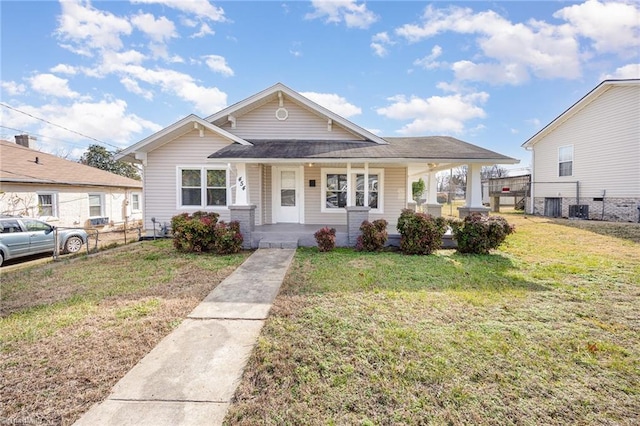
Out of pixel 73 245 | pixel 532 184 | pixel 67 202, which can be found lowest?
pixel 73 245

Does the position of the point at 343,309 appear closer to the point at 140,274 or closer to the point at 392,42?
the point at 140,274

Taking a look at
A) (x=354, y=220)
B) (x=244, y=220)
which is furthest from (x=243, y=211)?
(x=354, y=220)

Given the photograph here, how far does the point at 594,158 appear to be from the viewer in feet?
48.4

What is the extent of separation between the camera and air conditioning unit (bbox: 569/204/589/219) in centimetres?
1504

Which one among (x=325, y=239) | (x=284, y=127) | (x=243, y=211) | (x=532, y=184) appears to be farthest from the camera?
(x=532, y=184)

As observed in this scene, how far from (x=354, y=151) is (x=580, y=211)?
47.8 feet

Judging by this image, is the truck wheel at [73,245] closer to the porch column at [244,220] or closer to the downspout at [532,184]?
the porch column at [244,220]

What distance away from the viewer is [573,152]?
1605 centimetres

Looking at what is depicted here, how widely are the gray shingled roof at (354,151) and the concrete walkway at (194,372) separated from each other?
5408 millimetres

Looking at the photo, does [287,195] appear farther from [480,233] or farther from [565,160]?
[565,160]

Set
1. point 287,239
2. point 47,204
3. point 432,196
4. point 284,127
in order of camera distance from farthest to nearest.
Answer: point 47,204
point 432,196
point 284,127
point 287,239

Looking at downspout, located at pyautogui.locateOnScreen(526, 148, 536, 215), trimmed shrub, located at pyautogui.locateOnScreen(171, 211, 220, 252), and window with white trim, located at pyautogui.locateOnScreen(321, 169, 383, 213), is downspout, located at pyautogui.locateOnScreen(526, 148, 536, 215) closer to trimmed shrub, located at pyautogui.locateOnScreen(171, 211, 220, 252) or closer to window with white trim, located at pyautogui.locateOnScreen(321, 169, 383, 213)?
window with white trim, located at pyautogui.locateOnScreen(321, 169, 383, 213)

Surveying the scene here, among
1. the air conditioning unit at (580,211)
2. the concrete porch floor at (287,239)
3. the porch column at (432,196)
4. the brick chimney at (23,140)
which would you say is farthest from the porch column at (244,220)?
the brick chimney at (23,140)

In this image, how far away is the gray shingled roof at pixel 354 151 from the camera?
8.74 m
